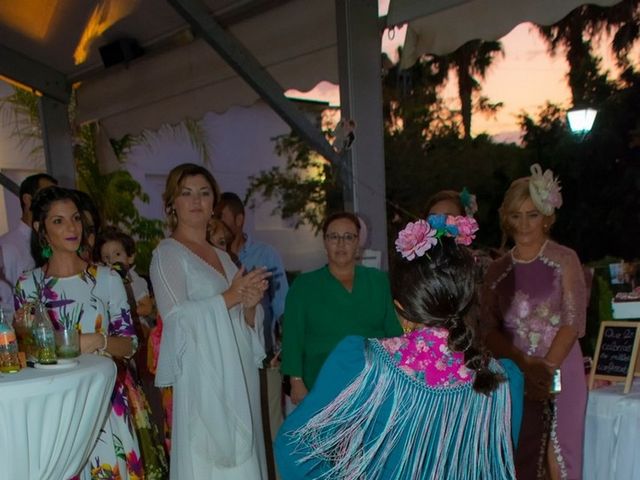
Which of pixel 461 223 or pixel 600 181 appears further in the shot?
pixel 600 181

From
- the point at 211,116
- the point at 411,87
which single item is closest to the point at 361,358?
the point at 411,87

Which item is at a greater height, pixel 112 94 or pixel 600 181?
pixel 112 94

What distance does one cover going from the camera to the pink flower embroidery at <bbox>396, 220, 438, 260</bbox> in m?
1.29

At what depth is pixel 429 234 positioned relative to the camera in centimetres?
129

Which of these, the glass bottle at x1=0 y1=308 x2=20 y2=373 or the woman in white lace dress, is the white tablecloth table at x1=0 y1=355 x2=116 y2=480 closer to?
the glass bottle at x1=0 y1=308 x2=20 y2=373

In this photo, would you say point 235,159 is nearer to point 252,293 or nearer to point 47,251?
point 47,251

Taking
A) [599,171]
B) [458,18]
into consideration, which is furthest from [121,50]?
[599,171]

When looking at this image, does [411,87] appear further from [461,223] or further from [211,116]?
[461,223]

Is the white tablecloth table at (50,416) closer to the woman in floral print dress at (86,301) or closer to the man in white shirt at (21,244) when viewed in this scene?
the woman in floral print dress at (86,301)

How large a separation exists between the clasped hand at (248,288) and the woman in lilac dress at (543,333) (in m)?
0.94

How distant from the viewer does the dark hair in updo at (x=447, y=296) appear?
1.28m

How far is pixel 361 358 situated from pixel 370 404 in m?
0.10

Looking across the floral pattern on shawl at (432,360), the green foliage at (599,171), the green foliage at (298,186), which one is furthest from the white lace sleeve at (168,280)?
the green foliage at (298,186)

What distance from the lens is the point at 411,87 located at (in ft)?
19.3
